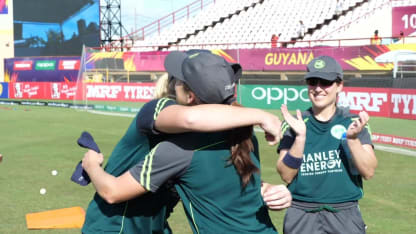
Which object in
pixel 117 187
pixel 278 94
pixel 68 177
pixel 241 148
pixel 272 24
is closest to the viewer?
pixel 241 148

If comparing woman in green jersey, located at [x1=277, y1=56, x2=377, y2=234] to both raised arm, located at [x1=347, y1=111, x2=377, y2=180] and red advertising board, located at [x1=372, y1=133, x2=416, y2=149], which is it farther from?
red advertising board, located at [x1=372, y1=133, x2=416, y2=149]

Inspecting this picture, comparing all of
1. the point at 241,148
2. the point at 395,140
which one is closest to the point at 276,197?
the point at 241,148

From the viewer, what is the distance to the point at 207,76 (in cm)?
265

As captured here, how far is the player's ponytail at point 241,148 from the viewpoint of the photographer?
2.75 meters

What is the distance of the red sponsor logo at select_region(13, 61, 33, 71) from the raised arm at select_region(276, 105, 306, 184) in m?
38.5

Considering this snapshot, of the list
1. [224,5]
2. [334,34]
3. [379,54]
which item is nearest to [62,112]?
[379,54]

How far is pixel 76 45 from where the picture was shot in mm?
52438

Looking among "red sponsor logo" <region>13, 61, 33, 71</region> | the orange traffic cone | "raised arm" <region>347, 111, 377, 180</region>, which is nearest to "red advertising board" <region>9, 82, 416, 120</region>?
the orange traffic cone

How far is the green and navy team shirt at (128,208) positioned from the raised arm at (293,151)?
2.92 feet

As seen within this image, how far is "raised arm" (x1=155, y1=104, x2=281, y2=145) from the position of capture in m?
2.64

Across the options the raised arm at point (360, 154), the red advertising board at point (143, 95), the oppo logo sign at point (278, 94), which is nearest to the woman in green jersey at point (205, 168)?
the raised arm at point (360, 154)

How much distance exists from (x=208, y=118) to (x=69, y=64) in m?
37.7

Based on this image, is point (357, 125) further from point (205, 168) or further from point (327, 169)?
point (205, 168)

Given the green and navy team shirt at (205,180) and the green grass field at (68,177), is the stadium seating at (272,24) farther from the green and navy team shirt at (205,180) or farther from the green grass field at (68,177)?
the green and navy team shirt at (205,180)
